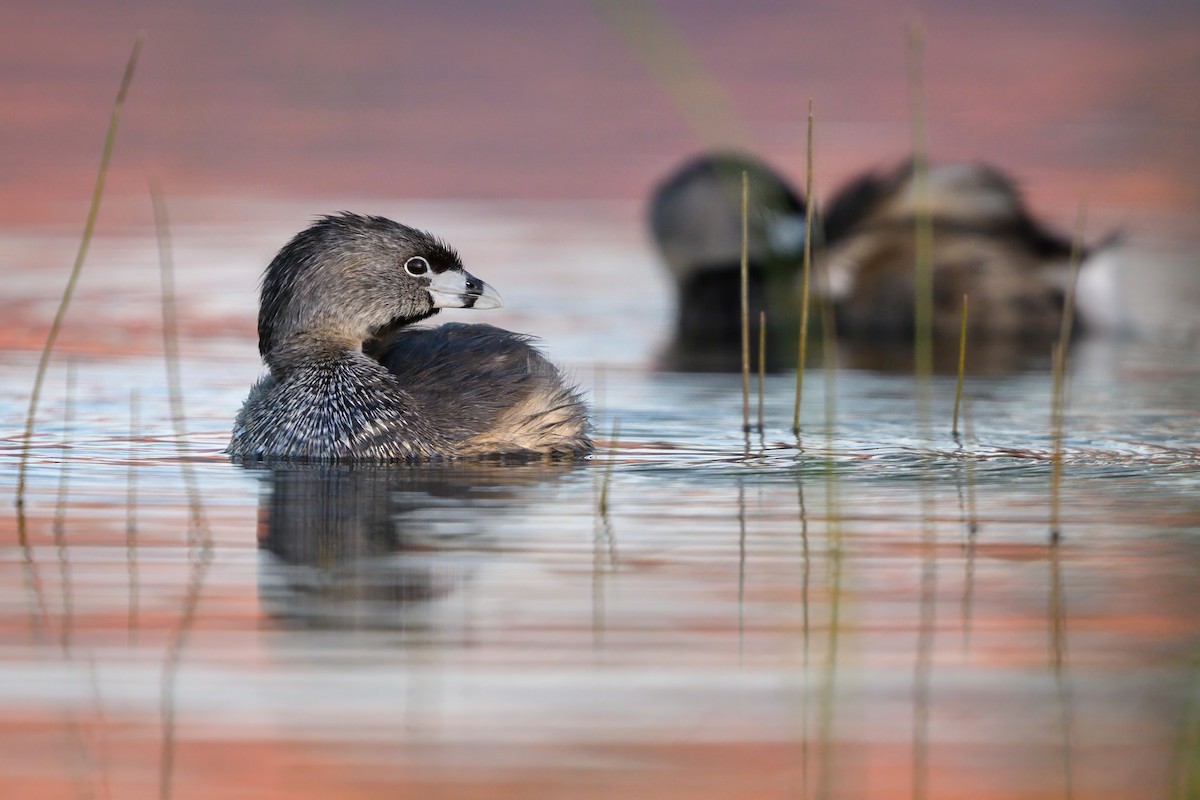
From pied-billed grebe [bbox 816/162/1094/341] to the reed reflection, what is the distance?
680cm

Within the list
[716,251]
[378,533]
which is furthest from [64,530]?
[716,251]

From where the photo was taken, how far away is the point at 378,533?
6094 mm

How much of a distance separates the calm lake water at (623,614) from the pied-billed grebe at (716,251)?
3626 millimetres

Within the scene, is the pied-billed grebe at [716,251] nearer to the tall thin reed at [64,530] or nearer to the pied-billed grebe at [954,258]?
the pied-billed grebe at [954,258]

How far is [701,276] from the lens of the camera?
49.6ft

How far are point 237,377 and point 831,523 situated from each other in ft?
17.8

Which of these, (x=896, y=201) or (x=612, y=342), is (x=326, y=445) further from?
(x=896, y=201)

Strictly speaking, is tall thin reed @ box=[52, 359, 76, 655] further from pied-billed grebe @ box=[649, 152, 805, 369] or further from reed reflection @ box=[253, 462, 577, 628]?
pied-billed grebe @ box=[649, 152, 805, 369]

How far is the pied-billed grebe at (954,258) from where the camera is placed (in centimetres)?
1395

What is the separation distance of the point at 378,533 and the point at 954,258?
8486mm

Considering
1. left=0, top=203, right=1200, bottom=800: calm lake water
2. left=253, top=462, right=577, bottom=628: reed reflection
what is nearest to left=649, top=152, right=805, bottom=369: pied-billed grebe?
left=0, top=203, right=1200, bottom=800: calm lake water

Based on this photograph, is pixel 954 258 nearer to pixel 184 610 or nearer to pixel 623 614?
pixel 623 614

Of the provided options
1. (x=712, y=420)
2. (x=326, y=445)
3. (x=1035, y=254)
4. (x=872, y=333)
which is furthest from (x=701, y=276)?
(x=326, y=445)

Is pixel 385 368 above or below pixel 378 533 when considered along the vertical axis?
above
